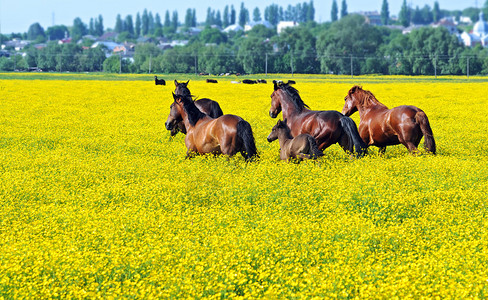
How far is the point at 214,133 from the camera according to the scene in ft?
50.5

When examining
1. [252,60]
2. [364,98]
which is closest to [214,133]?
[364,98]

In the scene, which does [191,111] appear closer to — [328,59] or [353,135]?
[353,135]

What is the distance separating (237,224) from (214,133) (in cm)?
599

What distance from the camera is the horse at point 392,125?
628 inches

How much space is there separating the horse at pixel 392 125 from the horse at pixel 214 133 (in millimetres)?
3563

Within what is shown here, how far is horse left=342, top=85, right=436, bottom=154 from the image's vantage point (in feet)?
52.3

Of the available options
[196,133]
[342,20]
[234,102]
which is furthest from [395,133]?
[342,20]

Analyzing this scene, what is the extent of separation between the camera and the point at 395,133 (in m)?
16.3

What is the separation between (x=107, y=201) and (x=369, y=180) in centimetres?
528

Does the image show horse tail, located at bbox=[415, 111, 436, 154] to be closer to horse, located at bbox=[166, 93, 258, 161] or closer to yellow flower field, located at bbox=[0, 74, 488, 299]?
yellow flower field, located at bbox=[0, 74, 488, 299]

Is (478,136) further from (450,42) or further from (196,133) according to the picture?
(450,42)

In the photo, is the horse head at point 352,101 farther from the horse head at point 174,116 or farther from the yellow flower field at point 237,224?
the horse head at point 174,116

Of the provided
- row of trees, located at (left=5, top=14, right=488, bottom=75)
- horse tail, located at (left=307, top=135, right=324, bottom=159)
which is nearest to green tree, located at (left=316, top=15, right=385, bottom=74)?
row of trees, located at (left=5, top=14, right=488, bottom=75)

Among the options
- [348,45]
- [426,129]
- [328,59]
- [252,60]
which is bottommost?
[426,129]
